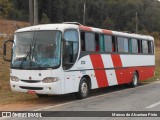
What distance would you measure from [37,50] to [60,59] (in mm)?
951

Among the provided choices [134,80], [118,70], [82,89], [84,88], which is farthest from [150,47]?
[82,89]

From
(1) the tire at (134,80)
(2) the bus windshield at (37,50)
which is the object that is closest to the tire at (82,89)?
(2) the bus windshield at (37,50)

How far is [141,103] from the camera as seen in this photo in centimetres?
1377

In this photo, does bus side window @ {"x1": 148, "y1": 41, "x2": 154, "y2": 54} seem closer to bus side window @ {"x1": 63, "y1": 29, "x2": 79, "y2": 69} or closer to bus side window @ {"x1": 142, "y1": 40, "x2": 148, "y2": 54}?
bus side window @ {"x1": 142, "y1": 40, "x2": 148, "y2": 54}

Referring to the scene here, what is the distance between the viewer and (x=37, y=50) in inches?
563

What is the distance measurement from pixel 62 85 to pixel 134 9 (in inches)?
5231

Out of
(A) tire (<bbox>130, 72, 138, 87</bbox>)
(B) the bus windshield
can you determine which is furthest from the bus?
(A) tire (<bbox>130, 72, 138, 87</bbox>)

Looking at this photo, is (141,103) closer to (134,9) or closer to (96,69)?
(96,69)

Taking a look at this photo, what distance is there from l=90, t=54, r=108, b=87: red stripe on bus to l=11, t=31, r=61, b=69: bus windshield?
275cm

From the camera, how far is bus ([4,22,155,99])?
45.8 feet

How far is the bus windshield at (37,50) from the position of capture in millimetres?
14023

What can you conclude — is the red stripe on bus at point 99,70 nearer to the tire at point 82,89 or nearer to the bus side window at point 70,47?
the tire at point 82,89

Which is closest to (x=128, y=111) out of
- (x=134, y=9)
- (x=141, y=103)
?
(x=141, y=103)

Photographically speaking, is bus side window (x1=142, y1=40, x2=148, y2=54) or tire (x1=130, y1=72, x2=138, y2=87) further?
bus side window (x1=142, y1=40, x2=148, y2=54)
